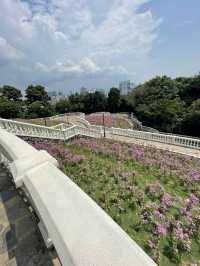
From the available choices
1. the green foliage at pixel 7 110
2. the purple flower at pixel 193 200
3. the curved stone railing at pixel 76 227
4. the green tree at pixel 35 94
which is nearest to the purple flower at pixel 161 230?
the purple flower at pixel 193 200

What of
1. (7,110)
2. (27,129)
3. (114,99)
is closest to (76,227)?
(27,129)

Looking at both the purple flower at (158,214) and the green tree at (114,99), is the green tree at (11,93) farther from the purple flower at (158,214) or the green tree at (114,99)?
the purple flower at (158,214)

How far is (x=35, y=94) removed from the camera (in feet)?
132

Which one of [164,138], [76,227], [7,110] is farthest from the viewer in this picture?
[7,110]

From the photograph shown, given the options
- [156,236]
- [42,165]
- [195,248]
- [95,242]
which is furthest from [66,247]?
[195,248]

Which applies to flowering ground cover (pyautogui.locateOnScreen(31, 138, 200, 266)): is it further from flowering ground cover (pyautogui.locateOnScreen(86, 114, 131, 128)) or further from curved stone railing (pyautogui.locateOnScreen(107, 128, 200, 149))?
flowering ground cover (pyautogui.locateOnScreen(86, 114, 131, 128))

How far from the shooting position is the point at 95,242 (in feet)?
2.89

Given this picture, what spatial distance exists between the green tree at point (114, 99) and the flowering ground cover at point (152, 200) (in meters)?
35.3

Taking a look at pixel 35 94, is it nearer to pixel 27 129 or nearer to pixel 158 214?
pixel 27 129

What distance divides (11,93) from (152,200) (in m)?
40.9

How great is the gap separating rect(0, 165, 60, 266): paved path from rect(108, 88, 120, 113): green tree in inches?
1612

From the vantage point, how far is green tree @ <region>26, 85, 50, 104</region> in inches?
1565

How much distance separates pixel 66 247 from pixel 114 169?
5583 mm

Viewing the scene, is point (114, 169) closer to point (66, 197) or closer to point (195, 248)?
point (195, 248)
